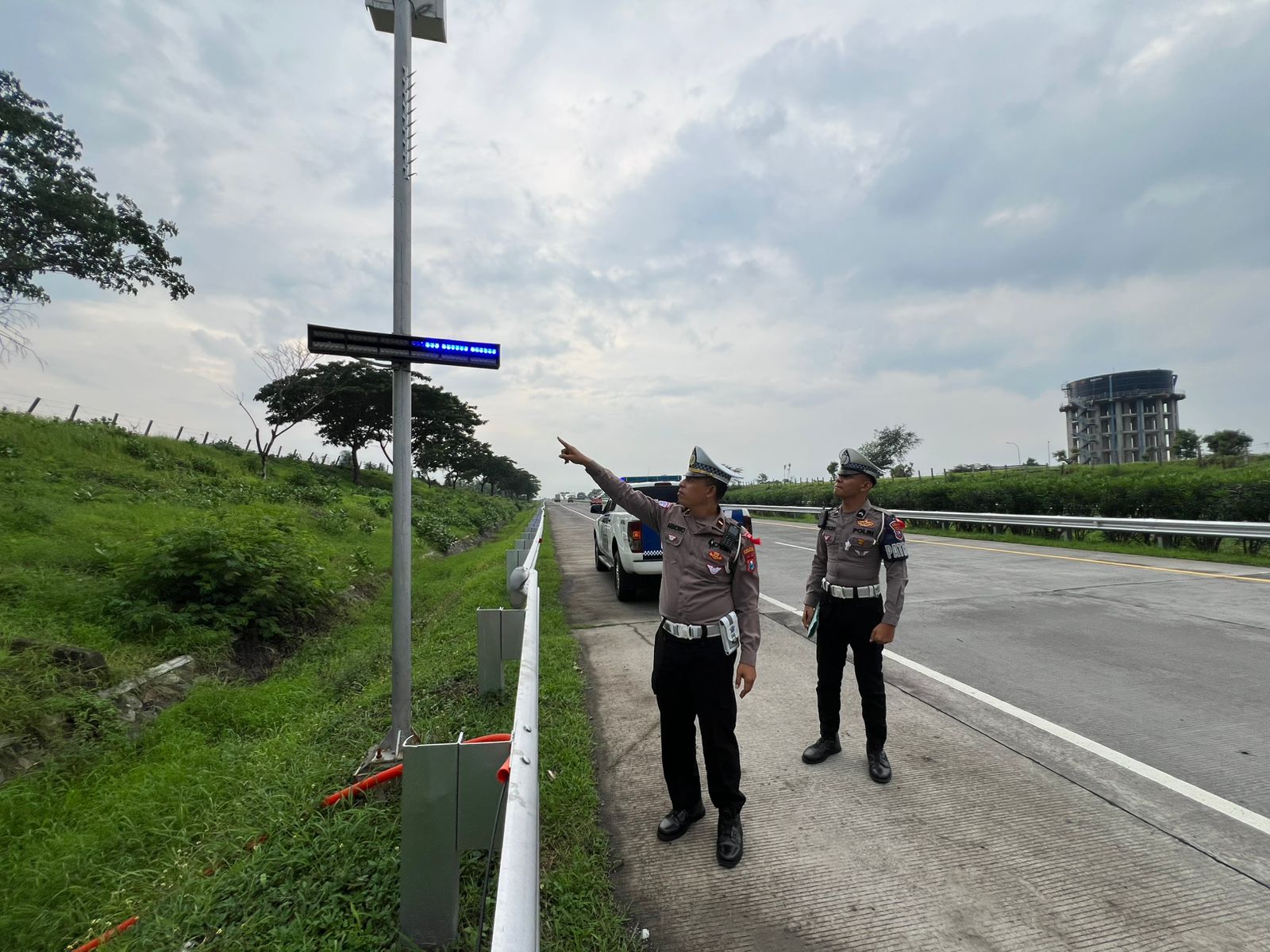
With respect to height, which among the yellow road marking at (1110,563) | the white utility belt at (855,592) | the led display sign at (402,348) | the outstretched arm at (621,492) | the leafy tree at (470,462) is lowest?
the yellow road marking at (1110,563)

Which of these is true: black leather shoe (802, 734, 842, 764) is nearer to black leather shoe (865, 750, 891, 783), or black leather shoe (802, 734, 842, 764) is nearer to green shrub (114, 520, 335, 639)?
black leather shoe (865, 750, 891, 783)

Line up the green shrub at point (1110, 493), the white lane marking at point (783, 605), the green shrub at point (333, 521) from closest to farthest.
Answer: the white lane marking at point (783, 605), the green shrub at point (1110, 493), the green shrub at point (333, 521)

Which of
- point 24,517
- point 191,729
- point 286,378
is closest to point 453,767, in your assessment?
point 191,729

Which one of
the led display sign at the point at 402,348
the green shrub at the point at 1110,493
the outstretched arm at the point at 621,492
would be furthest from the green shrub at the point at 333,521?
the outstretched arm at the point at 621,492

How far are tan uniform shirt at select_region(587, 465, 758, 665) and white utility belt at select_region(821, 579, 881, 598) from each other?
913mm

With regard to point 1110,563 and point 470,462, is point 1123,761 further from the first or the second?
point 470,462

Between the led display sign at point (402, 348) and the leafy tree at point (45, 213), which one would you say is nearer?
the led display sign at point (402, 348)

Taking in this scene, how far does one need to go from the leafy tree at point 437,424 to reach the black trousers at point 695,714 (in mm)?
37998

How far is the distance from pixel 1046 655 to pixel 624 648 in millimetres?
3891

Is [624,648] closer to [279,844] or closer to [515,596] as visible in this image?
[515,596]

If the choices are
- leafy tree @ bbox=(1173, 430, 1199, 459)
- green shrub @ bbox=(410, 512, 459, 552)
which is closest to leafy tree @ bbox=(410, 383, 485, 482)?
green shrub @ bbox=(410, 512, 459, 552)

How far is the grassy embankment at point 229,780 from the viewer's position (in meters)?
2.55

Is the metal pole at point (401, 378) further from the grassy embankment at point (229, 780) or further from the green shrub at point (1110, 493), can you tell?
the green shrub at point (1110, 493)

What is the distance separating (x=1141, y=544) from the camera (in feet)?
46.0
